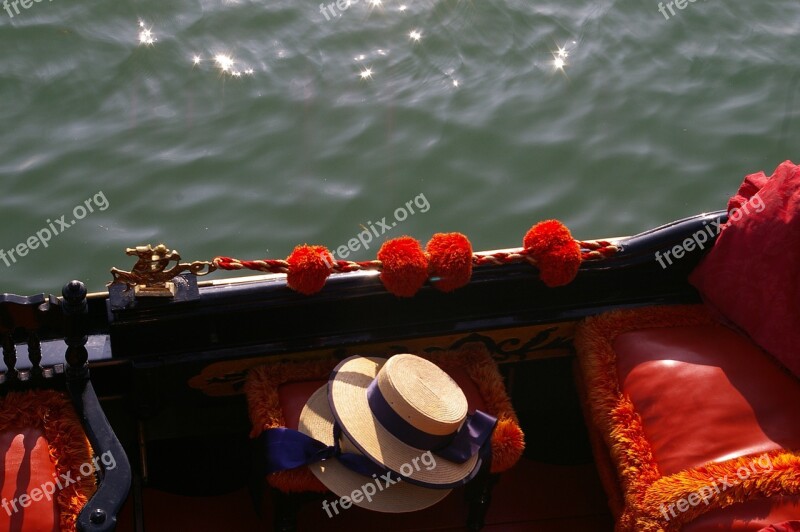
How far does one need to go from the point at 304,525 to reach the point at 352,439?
0.59 meters

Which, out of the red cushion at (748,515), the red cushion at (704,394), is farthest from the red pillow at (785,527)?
the red cushion at (704,394)

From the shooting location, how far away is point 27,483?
2.41 meters

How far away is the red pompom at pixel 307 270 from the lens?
8.85 feet

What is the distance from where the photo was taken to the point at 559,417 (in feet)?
10.8

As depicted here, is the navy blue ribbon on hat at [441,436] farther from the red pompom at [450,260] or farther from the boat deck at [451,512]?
the boat deck at [451,512]

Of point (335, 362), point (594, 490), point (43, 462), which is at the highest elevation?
point (335, 362)

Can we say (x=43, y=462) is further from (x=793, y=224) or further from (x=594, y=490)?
(x=793, y=224)

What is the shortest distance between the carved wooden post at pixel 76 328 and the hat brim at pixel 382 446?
2.04 feet

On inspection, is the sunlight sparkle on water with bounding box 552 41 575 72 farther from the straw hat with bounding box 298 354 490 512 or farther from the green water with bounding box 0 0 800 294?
the straw hat with bounding box 298 354 490 512

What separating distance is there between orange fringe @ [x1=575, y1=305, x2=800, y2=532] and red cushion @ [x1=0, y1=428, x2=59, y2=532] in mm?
1415

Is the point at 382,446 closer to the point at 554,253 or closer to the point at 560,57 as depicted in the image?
the point at 554,253

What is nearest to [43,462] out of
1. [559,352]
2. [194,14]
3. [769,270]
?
[559,352]

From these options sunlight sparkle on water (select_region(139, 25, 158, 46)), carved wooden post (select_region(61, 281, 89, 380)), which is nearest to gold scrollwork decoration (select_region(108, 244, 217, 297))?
carved wooden post (select_region(61, 281, 89, 380))

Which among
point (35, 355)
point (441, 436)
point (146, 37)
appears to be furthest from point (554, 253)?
point (146, 37)
